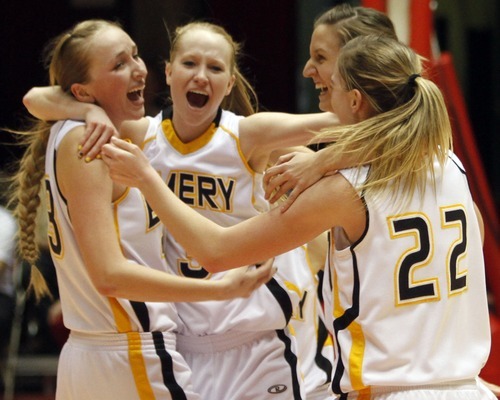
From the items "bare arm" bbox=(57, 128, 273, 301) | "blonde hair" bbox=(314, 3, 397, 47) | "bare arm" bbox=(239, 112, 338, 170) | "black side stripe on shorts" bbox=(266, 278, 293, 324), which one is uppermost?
"blonde hair" bbox=(314, 3, 397, 47)

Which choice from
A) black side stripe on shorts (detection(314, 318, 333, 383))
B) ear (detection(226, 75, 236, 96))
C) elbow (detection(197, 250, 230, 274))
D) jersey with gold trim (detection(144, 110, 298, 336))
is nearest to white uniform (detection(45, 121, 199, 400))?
jersey with gold trim (detection(144, 110, 298, 336))

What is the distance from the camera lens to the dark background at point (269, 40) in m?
8.78

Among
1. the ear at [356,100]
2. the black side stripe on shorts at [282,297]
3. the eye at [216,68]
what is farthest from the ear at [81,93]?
the ear at [356,100]

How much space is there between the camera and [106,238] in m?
2.99

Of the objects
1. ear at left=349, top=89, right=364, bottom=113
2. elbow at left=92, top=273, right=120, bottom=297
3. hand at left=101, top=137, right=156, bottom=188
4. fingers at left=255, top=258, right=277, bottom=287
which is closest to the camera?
ear at left=349, top=89, right=364, bottom=113

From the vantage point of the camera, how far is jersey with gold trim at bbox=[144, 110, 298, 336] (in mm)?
3416

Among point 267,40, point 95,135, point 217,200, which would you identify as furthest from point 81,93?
point 267,40

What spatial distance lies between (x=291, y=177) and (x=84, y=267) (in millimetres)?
792

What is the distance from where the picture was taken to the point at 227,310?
135 inches

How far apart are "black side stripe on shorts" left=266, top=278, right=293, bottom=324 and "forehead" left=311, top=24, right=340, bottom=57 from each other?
33.4 inches

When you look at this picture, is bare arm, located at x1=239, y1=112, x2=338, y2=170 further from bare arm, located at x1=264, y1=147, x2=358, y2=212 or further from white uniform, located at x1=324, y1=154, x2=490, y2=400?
white uniform, located at x1=324, y1=154, x2=490, y2=400

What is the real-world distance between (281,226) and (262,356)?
873mm

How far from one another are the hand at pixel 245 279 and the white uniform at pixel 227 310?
228mm

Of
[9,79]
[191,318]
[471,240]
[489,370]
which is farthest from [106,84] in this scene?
[9,79]
